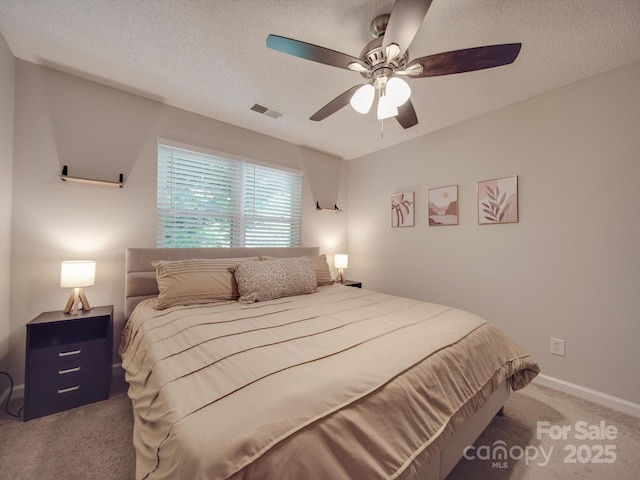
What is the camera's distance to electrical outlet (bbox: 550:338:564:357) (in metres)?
2.18

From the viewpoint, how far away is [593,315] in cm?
204

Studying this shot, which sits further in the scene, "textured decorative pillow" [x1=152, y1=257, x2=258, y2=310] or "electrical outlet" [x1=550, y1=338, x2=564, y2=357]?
"electrical outlet" [x1=550, y1=338, x2=564, y2=357]

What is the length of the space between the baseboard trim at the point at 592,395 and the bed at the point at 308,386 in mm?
845

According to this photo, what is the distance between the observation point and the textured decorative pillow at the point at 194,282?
A: 1.99 meters

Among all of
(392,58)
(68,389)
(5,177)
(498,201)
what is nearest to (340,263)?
(498,201)

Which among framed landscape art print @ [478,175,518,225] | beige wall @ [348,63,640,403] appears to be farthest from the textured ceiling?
framed landscape art print @ [478,175,518,225]

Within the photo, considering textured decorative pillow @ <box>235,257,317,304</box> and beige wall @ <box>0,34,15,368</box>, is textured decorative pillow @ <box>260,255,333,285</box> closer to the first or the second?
textured decorative pillow @ <box>235,257,317,304</box>

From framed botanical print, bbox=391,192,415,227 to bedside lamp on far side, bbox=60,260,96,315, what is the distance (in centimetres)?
325

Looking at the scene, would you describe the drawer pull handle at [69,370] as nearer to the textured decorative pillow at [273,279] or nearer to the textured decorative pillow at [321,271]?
the textured decorative pillow at [273,279]

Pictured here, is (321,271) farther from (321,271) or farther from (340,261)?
(340,261)

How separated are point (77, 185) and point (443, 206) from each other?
3.65m

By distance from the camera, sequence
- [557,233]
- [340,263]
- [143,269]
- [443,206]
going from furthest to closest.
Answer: [340,263]
[443,206]
[143,269]
[557,233]

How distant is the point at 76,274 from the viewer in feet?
6.37

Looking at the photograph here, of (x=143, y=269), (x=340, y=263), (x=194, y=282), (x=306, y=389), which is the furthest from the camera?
(x=340, y=263)
